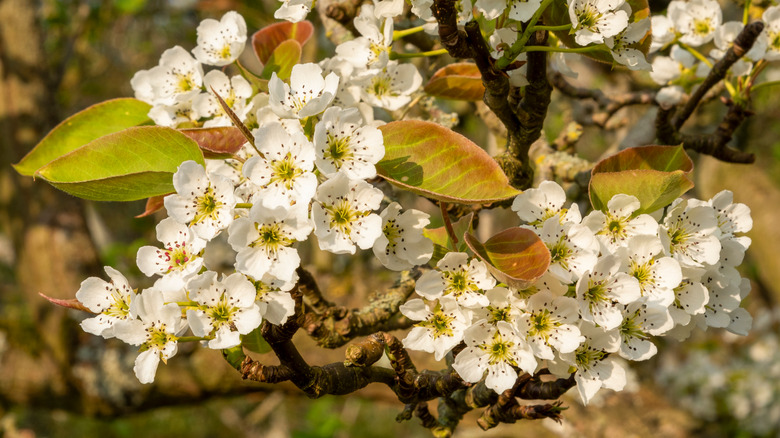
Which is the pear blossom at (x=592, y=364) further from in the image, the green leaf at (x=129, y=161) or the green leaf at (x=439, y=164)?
the green leaf at (x=129, y=161)

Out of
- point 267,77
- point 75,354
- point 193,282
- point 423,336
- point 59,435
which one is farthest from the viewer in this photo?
point 59,435

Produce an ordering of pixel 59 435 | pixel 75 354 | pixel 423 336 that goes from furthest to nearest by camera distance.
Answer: pixel 59 435, pixel 75 354, pixel 423 336

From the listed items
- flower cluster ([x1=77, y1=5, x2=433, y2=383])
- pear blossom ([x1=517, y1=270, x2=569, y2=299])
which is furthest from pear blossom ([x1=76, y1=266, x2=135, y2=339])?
pear blossom ([x1=517, y1=270, x2=569, y2=299])

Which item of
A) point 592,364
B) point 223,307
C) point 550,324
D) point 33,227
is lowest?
point 33,227

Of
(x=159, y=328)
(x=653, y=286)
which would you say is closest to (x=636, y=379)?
(x=653, y=286)

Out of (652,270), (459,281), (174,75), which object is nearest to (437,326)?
(459,281)

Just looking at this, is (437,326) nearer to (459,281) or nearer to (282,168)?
(459,281)

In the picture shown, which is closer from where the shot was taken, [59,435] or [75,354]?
[75,354]

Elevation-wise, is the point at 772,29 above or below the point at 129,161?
below

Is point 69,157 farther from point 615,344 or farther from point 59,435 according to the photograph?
point 59,435
